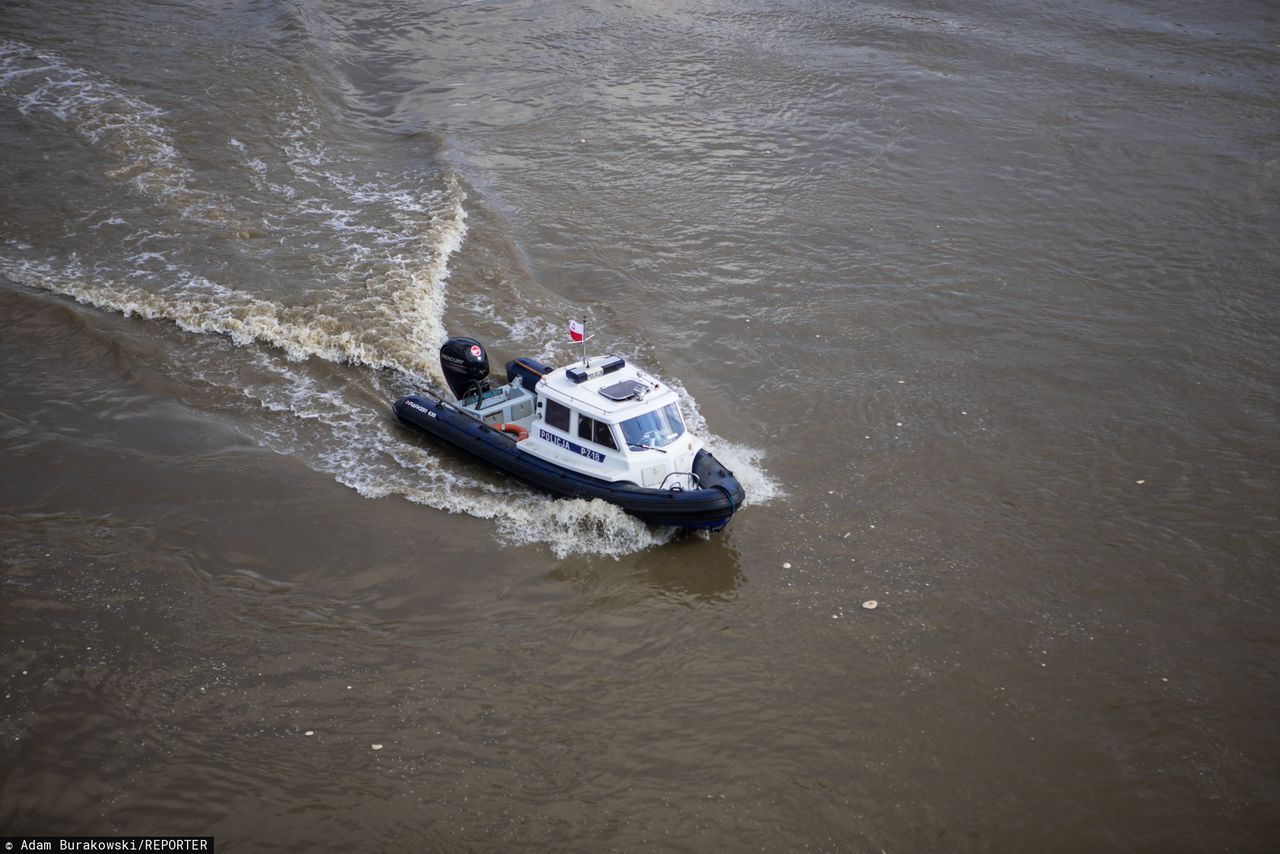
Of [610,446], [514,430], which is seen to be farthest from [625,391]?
[514,430]

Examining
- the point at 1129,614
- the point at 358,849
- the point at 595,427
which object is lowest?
the point at 358,849

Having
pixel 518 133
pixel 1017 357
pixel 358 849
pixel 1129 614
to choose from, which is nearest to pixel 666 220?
pixel 518 133

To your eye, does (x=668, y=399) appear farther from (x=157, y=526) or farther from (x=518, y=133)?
(x=518, y=133)

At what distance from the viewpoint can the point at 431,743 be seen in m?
8.55

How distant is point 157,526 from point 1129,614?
1054cm

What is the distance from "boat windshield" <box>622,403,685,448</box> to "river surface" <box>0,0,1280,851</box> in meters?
0.99

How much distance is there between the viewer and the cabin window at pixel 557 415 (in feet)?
37.8

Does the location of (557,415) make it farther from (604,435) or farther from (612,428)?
(612,428)

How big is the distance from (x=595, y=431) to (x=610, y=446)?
25cm

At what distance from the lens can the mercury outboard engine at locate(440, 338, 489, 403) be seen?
41.6 feet

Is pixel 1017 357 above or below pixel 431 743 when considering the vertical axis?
above

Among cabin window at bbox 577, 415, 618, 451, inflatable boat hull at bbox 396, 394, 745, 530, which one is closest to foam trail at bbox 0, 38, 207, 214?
inflatable boat hull at bbox 396, 394, 745, 530

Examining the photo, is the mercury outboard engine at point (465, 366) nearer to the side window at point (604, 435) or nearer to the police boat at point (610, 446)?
the police boat at point (610, 446)

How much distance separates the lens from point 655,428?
11406mm
